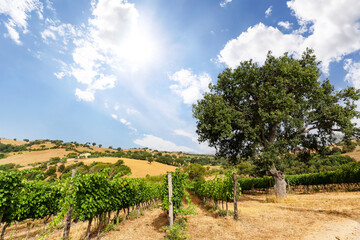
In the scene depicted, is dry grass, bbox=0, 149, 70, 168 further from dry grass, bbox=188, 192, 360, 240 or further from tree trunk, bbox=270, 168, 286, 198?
tree trunk, bbox=270, 168, 286, 198

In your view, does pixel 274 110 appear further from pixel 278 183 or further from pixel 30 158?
pixel 30 158

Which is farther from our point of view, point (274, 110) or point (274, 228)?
point (274, 110)

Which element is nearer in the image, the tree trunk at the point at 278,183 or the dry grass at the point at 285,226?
the dry grass at the point at 285,226

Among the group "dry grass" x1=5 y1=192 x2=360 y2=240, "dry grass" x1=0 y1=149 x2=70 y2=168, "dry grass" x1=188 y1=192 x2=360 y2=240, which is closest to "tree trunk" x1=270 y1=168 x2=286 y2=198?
"dry grass" x1=188 y1=192 x2=360 y2=240

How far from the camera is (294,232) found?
7242 millimetres

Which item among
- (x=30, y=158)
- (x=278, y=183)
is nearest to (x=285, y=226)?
(x=278, y=183)

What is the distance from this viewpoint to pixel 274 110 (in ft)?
55.2

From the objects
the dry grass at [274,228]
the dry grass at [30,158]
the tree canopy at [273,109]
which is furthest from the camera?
the dry grass at [30,158]

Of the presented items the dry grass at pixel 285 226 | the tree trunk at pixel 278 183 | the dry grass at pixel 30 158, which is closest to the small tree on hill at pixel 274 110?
the tree trunk at pixel 278 183

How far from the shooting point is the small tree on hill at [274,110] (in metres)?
15.7

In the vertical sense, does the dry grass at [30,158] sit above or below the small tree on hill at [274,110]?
below

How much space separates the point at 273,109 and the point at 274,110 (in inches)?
6.2

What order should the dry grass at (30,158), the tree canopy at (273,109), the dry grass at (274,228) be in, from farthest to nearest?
the dry grass at (30,158), the tree canopy at (273,109), the dry grass at (274,228)

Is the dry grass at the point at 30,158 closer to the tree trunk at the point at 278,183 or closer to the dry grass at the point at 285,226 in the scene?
the dry grass at the point at 285,226
